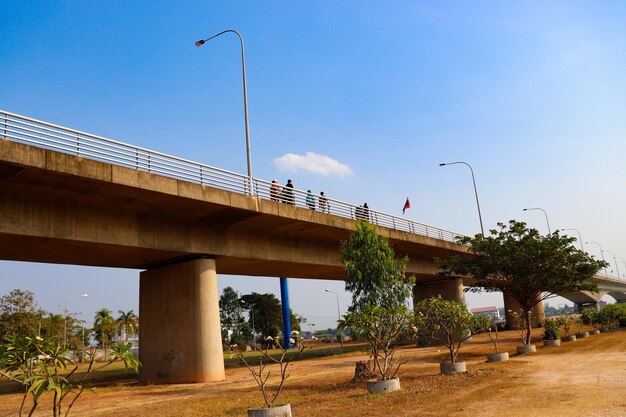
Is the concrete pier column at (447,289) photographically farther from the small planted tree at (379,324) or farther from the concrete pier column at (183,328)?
the small planted tree at (379,324)

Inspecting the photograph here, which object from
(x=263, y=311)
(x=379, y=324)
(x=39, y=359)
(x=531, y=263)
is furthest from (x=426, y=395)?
(x=263, y=311)

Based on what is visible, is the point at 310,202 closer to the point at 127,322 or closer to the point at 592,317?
the point at 592,317

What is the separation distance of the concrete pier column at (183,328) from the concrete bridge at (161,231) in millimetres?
51

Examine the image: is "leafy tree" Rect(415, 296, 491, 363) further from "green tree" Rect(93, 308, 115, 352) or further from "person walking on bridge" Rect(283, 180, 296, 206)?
"green tree" Rect(93, 308, 115, 352)

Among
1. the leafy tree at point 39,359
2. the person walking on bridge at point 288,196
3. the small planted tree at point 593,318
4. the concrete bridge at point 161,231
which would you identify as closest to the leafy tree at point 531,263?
the concrete bridge at point 161,231

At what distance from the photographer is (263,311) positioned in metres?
101

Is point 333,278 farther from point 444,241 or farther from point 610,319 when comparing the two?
point 610,319

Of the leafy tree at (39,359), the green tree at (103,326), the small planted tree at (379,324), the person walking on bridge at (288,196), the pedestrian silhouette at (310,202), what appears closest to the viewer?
the leafy tree at (39,359)

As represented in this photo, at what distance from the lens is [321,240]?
32656mm

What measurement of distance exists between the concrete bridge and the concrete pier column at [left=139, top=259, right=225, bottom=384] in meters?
0.05

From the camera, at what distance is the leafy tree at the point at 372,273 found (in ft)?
72.0

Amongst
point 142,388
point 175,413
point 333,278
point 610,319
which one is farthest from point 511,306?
point 175,413

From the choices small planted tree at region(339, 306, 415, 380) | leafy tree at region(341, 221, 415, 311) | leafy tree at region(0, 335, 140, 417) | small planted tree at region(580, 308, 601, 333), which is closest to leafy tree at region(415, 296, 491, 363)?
leafy tree at region(341, 221, 415, 311)

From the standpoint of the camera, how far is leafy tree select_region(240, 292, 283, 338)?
3915 inches
